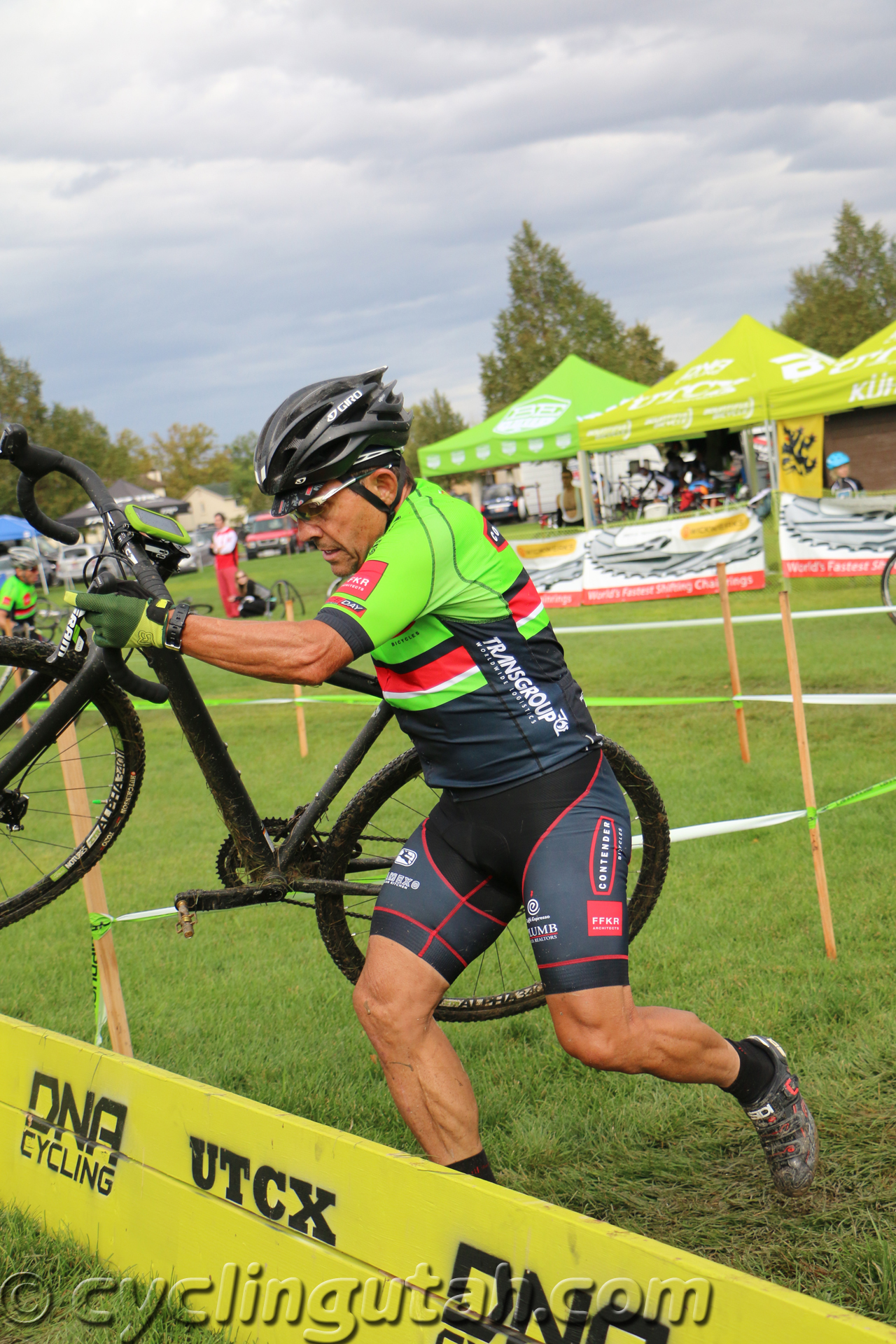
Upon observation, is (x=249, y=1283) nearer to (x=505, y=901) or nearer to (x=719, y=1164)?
(x=505, y=901)

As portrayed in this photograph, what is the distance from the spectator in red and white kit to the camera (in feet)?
65.8

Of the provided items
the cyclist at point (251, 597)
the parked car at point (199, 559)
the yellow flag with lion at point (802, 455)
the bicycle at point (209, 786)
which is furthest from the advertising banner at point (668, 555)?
the parked car at point (199, 559)

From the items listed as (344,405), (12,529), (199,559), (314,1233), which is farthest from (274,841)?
(199,559)

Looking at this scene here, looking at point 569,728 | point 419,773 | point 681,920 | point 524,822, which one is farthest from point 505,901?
point 681,920

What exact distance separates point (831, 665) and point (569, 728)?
334 inches

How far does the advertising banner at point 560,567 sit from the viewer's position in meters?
16.5

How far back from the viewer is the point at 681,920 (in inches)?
195

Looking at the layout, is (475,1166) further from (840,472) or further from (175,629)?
(840,472)

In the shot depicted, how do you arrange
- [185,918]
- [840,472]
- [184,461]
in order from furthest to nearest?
[184,461] < [840,472] < [185,918]

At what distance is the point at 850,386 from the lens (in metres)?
19.4

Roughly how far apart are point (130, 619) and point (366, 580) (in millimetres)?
629

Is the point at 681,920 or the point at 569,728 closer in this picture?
the point at 569,728

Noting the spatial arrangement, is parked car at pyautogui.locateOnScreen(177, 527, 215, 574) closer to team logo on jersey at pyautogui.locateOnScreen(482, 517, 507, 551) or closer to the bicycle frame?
the bicycle frame

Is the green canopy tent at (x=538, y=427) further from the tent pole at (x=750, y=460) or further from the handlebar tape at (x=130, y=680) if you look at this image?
the handlebar tape at (x=130, y=680)
